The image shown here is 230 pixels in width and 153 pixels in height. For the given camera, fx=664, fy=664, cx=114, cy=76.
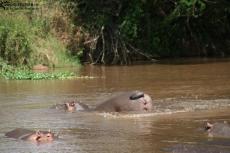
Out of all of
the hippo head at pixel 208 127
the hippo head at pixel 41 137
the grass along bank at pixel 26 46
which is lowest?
the hippo head at pixel 41 137

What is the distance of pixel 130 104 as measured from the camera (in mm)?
13680

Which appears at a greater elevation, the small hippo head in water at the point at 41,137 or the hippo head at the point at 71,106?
the hippo head at the point at 71,106

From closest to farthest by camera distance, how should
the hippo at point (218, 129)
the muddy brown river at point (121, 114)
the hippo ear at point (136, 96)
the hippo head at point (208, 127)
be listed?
the muddy brown river at point (121, 114) → the hippo at point (218, 129) → the hippo head at point (208, 127) → the hippo ear at point (136, 96)

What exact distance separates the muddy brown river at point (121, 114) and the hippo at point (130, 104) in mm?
→ 287

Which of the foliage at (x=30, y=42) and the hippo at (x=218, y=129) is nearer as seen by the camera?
the hippo at (x=218, y=129)

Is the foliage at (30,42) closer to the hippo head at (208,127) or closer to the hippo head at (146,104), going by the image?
the hippo head at (146,104)

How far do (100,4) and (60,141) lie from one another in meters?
18.7

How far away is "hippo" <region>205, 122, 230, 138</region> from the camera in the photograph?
34.4ft

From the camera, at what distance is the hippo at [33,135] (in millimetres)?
10508

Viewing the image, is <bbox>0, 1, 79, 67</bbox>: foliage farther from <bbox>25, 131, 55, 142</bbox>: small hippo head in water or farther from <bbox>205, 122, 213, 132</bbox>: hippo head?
<bbox>205, 122, 213, 132</bbox>: hippo head

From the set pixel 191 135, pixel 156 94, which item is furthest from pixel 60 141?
pixel 156 94

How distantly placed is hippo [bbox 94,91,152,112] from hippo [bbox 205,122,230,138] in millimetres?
2864

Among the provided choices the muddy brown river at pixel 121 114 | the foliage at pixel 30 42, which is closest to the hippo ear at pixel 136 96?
the muddy brown river at pixel 121 114

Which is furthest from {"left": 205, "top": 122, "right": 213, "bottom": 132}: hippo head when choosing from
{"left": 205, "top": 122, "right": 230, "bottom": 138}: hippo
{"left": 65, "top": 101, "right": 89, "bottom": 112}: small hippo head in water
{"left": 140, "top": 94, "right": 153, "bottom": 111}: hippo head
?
{"left": 65, "top": 101, "right": 89, "bottom": 112}: small hippo head in water
